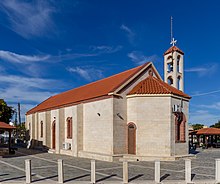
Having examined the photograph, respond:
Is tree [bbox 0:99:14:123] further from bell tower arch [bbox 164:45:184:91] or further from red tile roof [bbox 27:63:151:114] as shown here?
bell tower arch [bbox 164:45:184:91]

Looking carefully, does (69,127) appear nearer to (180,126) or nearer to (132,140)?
(132,140)

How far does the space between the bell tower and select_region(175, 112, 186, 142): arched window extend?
16.7 ft

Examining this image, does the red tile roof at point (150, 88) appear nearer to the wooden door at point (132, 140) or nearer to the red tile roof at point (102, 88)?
the red tile roof at point (102, 88)

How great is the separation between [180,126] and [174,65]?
682 cm

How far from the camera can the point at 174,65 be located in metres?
24.2

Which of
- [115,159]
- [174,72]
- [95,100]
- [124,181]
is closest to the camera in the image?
[124,181]

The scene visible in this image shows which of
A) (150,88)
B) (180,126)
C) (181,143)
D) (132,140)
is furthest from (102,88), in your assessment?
(181,143)

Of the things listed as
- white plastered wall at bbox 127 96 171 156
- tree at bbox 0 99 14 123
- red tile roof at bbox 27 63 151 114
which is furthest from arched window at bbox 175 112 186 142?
tree at bbox 0 99 14 123

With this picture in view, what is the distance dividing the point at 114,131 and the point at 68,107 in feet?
28.2

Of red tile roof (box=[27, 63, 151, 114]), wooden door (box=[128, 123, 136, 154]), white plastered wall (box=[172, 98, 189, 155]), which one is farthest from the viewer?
red tile roof (box=[27, 63, 151, 114])

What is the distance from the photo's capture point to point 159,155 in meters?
18.2

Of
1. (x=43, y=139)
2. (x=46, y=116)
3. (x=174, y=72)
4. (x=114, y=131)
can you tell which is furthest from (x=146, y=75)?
(x=43, y=139)

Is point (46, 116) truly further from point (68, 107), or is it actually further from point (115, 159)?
point (115, 159)

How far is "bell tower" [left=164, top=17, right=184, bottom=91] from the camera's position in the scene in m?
24.3
